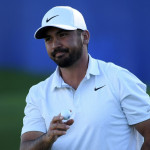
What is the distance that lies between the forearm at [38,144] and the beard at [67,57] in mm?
358

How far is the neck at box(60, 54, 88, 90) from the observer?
2.48 meters

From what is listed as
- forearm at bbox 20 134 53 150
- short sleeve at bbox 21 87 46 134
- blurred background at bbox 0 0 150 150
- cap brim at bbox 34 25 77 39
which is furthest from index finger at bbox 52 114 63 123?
blurred background at bbox 0 0 150 150

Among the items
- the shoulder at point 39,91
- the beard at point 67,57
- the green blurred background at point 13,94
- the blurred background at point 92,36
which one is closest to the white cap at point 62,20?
the beard at point 67,57

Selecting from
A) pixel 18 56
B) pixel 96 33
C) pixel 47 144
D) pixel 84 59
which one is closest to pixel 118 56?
pixel 96 33

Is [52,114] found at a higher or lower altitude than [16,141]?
higher

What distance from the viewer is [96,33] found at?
4875mm

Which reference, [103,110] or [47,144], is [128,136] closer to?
[103,110]

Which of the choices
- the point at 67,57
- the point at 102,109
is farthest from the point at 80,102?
the point at 67,57

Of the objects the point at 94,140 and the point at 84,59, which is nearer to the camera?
the point at 94,140

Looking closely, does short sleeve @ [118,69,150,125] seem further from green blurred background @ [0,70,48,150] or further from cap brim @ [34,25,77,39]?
green blurred background @ [0,70,48,150]

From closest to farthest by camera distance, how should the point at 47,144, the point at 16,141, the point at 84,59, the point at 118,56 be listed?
the point at 47,144 → the point at 84,59 → the point at 16,141 → the point at 118,56

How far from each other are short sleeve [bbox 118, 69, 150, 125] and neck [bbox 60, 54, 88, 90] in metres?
0.23

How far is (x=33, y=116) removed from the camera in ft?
8.11

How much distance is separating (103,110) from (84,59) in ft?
1.10
